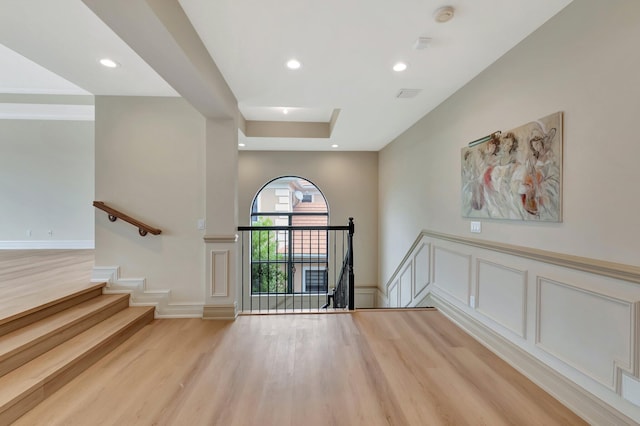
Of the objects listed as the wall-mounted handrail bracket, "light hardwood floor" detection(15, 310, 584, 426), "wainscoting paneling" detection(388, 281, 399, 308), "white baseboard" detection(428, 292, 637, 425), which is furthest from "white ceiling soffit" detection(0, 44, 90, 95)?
"wainscoting paneling" detection(388, 281, 399, 308)

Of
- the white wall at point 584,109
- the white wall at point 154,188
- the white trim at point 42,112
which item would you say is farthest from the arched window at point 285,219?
the white wall at point 584,109

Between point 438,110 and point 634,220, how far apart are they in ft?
7.82

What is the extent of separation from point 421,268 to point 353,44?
10.3ft

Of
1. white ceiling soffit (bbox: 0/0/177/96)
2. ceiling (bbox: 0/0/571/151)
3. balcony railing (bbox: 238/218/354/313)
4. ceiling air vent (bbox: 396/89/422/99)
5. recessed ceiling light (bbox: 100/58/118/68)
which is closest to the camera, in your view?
ceiling (bbox: 0/0/571/151)

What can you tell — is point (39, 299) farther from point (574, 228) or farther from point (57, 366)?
point (574, 228)

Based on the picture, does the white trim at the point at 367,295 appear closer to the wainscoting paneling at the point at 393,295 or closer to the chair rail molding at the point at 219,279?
the wainscoting paneling at the point at 393,295

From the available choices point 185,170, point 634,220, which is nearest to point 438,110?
point 634,220

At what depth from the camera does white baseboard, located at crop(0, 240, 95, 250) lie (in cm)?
500

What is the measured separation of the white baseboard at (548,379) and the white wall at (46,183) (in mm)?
6847

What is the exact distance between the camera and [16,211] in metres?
5.01

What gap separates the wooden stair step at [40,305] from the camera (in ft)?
6.52

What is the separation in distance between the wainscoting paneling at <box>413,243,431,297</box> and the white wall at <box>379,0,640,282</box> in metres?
1.26

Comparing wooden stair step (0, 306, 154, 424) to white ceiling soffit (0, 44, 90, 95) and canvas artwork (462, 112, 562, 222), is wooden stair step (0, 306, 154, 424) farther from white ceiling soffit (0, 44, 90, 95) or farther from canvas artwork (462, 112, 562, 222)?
canvas artwork (462, 112, 562, 222)

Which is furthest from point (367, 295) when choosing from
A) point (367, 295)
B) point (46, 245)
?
point (46, 245)
